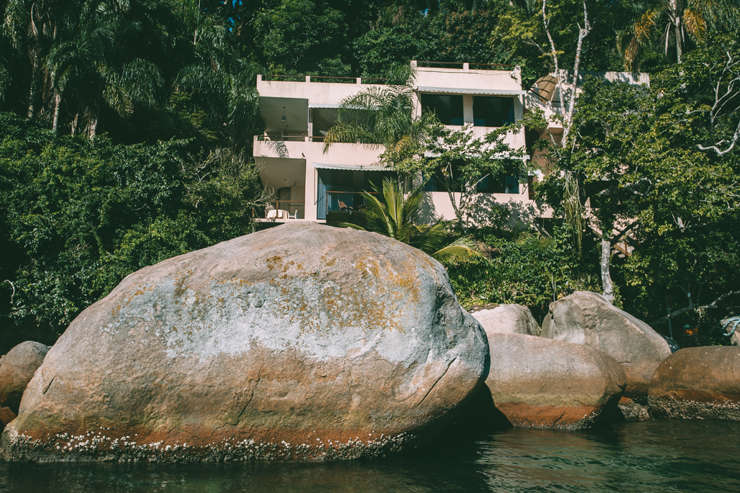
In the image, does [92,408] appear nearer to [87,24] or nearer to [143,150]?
[143,150]

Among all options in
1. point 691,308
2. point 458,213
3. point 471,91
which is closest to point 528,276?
point 458,213

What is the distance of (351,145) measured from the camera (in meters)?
21.9

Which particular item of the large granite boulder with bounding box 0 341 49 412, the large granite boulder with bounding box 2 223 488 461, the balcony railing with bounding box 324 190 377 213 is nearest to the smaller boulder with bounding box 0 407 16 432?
the large granite boulder with bounding box 0 341 49 412

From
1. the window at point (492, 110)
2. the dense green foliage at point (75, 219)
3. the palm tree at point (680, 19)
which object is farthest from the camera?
the window at point (492, 110)

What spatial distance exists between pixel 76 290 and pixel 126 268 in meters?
1.34

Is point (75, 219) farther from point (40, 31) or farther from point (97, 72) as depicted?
point (40, 31)

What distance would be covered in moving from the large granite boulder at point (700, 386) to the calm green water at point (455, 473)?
2.36 m

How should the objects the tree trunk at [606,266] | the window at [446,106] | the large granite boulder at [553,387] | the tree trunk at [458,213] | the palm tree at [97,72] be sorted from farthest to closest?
the window at [446,106] < the tree trunk at [458,213] < the tree trunk at [606,266] < the palm tree at [97,72] < the large granite boulder at [553,387]

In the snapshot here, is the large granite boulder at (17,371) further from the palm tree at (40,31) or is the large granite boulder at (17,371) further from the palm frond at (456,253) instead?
the palm frond at (456,253)

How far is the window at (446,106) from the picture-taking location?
23.2 metres

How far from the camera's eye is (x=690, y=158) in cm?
1409

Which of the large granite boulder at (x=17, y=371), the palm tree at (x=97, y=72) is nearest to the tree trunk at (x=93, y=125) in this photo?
the palm tree at (x=97, y=72)

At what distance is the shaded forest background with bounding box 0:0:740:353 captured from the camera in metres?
13.2

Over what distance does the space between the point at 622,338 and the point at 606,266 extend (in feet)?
18.9
